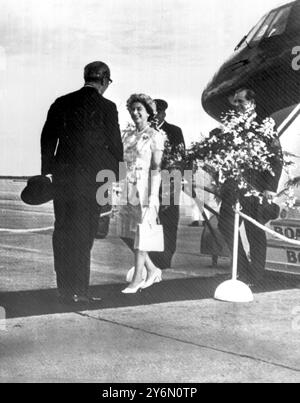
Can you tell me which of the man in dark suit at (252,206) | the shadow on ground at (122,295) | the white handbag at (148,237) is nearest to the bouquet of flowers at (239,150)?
the man in dark suit at (252,206)

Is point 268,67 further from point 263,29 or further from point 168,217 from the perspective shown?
point 168,217

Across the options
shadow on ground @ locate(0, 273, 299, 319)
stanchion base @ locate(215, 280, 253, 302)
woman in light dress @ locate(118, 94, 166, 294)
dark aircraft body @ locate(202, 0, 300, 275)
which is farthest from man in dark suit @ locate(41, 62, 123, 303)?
dark aircraft body @ locate(202, 0, 300, 275)

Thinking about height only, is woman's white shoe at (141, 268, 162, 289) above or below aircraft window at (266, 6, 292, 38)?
below

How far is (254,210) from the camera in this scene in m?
5.99

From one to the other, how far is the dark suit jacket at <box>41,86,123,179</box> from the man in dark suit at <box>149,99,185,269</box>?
157cm

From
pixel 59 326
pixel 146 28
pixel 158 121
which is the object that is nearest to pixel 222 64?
pixel 158 121

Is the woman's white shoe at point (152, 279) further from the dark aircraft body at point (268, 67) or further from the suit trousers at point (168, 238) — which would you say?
the dark aircraft body at point (268, 67)

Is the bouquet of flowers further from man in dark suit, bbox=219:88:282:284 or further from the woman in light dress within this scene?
the woman in light dress

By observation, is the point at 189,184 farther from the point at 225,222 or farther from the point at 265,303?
the point at 265,303

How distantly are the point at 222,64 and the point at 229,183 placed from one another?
14.5 feet

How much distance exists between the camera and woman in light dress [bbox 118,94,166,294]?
543 cm

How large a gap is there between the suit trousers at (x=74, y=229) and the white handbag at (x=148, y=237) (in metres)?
0.50

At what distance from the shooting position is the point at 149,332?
4.18 m

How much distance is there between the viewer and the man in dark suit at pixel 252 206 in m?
5.68
